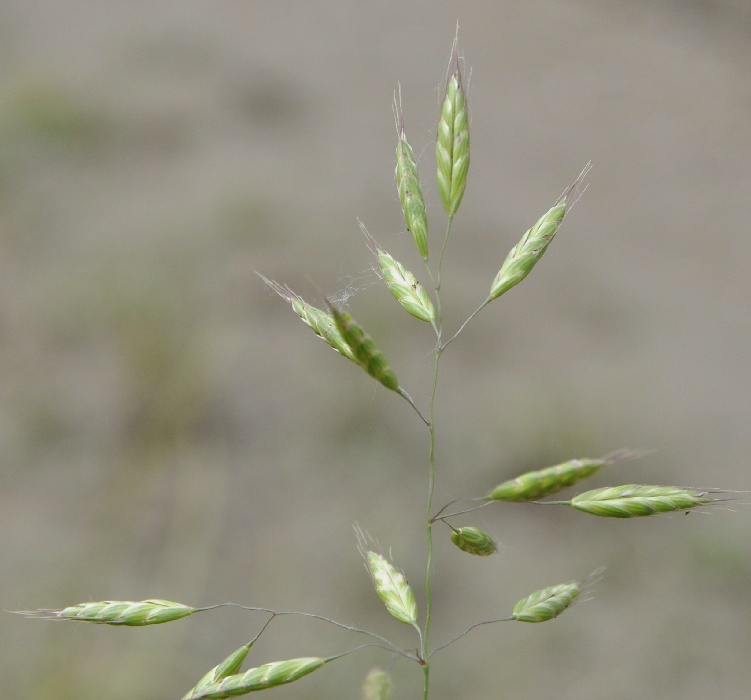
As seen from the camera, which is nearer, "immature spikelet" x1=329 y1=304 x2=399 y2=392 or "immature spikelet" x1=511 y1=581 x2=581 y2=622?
"immature spikelet" x1=329 y1=304 x2=399 y2=392

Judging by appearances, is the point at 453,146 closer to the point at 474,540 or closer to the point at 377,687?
the point at 474,540

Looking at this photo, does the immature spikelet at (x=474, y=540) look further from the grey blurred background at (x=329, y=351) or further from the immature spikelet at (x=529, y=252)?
the grey blurred background at (x=329, y=351)

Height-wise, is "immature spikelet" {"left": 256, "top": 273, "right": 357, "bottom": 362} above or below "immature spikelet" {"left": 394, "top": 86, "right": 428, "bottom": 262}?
below

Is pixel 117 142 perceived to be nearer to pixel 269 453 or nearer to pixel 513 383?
pixel 269 453

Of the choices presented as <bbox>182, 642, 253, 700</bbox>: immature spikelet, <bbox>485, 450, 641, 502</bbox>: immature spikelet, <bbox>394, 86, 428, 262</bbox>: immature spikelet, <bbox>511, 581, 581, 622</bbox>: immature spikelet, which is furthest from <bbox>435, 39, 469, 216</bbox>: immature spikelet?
<bbox>182, 642, 253, 700</bbox>: immature spikelet

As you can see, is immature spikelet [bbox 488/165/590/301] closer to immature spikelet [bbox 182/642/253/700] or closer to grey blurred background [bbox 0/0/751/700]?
immature spikelet [bbox 182/642/253/700]

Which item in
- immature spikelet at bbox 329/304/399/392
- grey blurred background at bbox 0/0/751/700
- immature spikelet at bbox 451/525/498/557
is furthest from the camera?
grey blurred background at bbox 0/0/751/700

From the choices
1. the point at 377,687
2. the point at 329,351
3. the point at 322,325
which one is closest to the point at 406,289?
the point at 322,325

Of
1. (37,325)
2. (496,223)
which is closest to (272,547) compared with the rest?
(37,325)
